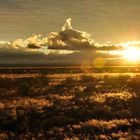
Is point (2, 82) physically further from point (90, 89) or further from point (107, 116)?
point (107, 116)

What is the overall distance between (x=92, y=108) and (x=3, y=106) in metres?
5.89

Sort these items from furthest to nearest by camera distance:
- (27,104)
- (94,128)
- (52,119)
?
(27,104)
(52,119)
(94,128)

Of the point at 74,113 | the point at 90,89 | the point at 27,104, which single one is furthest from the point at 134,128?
the point at 90,89

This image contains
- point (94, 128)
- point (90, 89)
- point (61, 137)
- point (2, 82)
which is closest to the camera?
point (61, 137)

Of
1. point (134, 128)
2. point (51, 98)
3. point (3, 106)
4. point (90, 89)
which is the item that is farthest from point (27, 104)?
point (90, 89)

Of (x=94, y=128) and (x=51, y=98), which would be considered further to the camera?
(x=51, y=98)

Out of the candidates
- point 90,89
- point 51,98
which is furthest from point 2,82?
point 51,98

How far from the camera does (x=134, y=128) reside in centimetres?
→ 1800

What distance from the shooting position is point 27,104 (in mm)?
26672

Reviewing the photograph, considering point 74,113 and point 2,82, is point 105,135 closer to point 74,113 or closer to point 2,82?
point 74,113

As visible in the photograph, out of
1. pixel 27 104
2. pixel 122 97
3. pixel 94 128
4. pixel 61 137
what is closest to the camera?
pixel 61 137

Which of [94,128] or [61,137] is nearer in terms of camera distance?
[61,137]

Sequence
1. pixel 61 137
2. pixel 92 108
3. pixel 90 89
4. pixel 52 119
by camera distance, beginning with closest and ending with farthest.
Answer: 1. pixel 61 137
2. pixel 52 119
3. pixel 92 108
4. pixel 90 89

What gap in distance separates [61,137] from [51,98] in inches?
590
